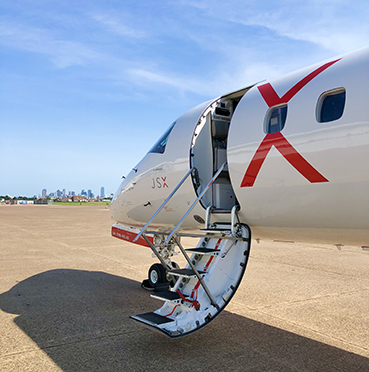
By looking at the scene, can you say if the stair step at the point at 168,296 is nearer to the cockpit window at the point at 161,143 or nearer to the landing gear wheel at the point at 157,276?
the cockpit window at the point at 161,143

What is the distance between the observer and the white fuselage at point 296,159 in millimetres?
4055

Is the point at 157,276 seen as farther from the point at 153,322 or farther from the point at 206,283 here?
the point at 153,322

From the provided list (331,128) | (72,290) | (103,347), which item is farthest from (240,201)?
(72,290)

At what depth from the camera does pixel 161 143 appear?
7312mm

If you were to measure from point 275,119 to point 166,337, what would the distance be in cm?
325

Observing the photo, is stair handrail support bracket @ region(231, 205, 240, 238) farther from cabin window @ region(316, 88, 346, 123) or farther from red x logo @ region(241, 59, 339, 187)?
cabin window @ region(316, 88, 346, 123)

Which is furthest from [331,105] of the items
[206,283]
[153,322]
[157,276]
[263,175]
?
[157,276]

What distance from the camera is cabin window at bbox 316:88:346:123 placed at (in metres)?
4.23

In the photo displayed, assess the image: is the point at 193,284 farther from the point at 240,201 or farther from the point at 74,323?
the point at 74,323

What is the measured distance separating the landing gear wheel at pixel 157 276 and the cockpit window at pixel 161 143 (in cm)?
277

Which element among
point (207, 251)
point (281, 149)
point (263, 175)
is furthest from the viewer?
point (207, 251)

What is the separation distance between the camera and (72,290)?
821 centimetres

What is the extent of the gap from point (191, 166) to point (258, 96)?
5.18 ft

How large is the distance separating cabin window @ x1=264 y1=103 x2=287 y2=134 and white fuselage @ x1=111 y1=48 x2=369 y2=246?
0.05ft
